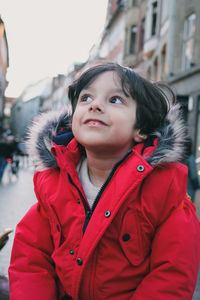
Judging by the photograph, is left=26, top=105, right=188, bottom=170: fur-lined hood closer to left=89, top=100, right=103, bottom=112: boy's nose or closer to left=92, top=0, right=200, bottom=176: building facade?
left=89, top=100, right=103, bottom=112: boy's nose

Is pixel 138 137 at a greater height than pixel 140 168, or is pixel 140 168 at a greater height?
pixel 138 137

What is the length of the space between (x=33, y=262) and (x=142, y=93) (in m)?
1.06

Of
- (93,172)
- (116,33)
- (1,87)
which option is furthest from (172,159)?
(1,87)

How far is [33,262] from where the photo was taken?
1.89m

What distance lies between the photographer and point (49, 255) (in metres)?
1.96

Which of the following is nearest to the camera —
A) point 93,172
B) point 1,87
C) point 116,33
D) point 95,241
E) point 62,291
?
point 95,241

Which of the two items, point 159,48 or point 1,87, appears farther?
point 1,87

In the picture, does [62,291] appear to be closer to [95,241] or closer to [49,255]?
[49,255]

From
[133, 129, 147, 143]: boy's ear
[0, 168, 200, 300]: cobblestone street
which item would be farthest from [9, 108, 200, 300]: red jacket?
[0, 168, 200, 300]: cobblestone street

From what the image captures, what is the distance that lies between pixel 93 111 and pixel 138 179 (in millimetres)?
416

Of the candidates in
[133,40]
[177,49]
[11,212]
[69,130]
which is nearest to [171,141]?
[69,130]

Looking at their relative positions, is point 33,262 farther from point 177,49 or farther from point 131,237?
point 177,49

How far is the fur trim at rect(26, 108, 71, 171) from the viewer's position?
6.72ft

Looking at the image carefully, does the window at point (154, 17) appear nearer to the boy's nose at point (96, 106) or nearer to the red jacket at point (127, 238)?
the boy's nose at point (96, 106)
